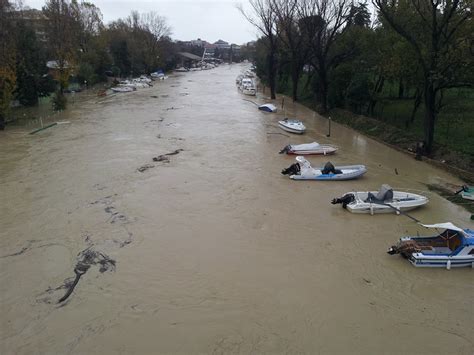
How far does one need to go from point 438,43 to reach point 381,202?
11739mm

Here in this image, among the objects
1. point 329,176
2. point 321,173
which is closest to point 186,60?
point 321,173

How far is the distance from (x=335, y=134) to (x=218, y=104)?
18.5 metres

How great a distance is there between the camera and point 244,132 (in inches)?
1148

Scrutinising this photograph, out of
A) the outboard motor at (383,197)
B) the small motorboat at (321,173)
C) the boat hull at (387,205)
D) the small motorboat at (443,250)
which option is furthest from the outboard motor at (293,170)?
the small motorboat at (443,250)

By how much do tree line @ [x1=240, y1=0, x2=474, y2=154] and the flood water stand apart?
5197mm

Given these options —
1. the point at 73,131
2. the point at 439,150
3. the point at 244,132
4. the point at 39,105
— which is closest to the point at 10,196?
the point at 73,131

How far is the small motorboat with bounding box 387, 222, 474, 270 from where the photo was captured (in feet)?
35.6

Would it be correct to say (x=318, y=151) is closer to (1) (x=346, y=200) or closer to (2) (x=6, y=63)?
(1) (x=346, y=200)

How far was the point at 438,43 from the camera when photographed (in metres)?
20.9

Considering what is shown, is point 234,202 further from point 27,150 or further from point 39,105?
point 39,105

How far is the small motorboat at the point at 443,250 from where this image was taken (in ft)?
35.6

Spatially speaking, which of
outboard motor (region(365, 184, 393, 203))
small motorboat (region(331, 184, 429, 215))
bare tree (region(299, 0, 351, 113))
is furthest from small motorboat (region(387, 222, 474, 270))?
bare tree (region(299, 0, 351, 113))

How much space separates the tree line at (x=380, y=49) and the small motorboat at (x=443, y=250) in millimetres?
10615

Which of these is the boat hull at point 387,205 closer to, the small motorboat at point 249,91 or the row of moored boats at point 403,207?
the row of moored boats at point 403,207
